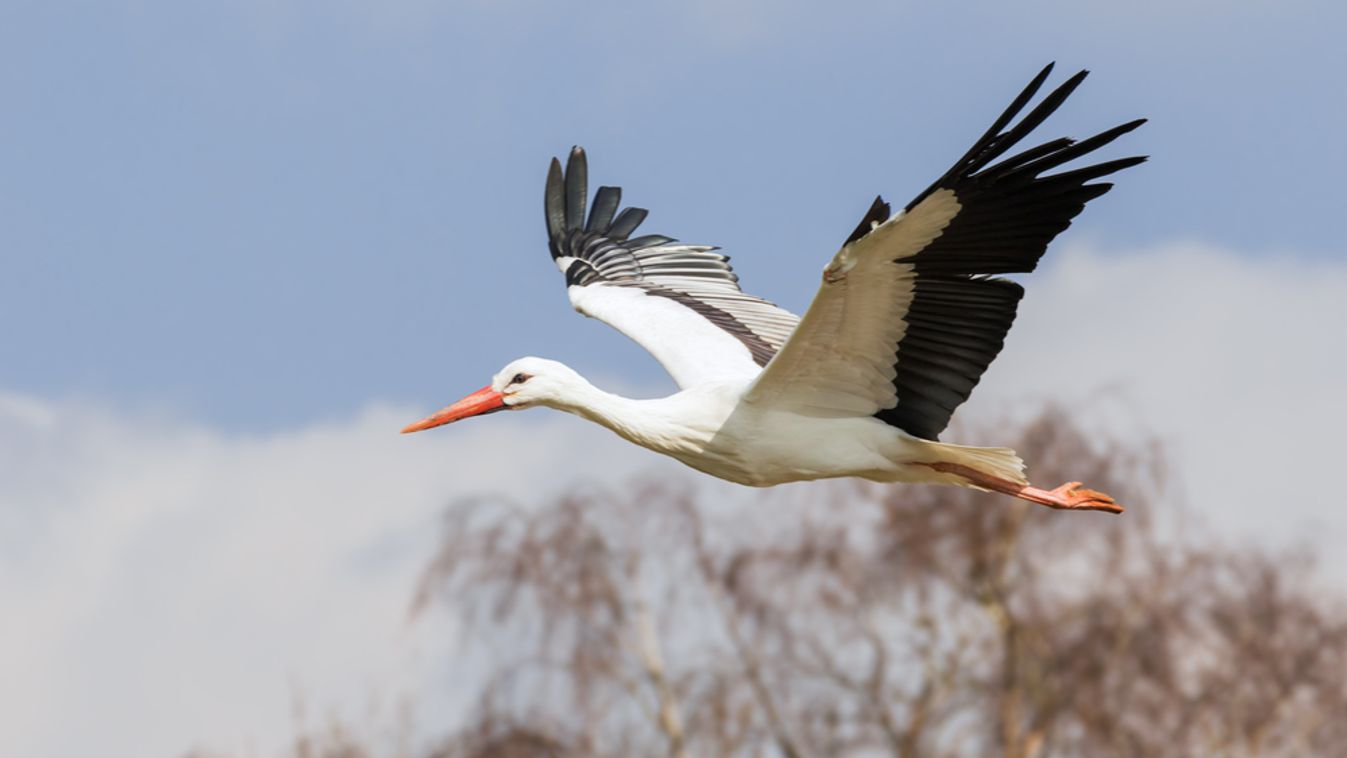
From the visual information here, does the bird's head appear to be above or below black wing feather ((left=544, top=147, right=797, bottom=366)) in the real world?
below

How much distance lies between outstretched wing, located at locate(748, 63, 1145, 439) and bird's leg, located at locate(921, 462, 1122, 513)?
19cm

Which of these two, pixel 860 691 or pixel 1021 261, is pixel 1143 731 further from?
pixel 1021 261

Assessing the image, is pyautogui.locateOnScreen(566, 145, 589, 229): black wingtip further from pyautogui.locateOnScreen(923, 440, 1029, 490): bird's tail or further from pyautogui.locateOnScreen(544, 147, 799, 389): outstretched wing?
pyautogui.locateOnScreen(923, 440, 1029, 490): bird's tail

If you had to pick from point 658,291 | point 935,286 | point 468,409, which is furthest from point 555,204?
point 935,286

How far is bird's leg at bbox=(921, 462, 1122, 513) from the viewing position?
27.3ft

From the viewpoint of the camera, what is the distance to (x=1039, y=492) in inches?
340

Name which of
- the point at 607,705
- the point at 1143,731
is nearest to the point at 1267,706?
the point at 1143,731

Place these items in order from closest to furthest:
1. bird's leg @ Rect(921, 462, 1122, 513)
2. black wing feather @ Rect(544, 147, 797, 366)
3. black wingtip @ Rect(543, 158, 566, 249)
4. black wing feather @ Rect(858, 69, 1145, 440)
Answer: black wing feather @ Rect(858, 69, 1145, 440) → bird's leg @ Rect(921, 462, 1122, 513) → black wing feather @ Rect(544, 147, 797, 366) → black wingtip @ Rect(543, 158, 566, 249)

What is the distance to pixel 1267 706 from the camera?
21719mm

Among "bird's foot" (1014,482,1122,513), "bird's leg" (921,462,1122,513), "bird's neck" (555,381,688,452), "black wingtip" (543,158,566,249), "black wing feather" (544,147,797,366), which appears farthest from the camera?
"black wingtip" (543,158,566,249)

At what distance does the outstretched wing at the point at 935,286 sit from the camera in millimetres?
7281

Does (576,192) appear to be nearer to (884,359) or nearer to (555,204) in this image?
(555,204)

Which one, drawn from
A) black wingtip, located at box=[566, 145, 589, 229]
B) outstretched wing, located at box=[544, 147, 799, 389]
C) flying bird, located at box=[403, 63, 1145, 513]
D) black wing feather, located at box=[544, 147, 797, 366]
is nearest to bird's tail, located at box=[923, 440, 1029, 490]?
flying bird, located at box=[403, 63, 1145, 513]

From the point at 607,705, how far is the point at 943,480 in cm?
1055
